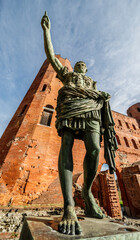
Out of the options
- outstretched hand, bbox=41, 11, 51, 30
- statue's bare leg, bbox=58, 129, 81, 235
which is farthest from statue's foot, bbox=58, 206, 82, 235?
outstretched hand, bbox=41, 11, 51, 30

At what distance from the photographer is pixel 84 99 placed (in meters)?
1.73

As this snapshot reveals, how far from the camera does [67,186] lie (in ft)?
4.30

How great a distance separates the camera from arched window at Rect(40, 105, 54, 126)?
8.98m

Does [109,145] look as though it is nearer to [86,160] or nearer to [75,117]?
[86,160]

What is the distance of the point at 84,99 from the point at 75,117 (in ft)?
1.08

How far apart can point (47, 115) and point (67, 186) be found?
8.27 m

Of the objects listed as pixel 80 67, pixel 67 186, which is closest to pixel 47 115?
pixel 80 67

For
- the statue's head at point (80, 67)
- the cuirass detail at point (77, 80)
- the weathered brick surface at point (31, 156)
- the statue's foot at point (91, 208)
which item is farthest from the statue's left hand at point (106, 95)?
the weathered brick surface at point (31, 156)

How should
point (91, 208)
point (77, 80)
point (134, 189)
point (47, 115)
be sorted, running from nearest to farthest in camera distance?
point (91, 208)
point (77, 80)
point (134, 189)
point (47, 115)

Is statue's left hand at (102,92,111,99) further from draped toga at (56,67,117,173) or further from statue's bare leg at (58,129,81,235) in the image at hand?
statue's bare leg at (58,129,81,235)

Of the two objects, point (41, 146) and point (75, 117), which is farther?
point (41, 146)

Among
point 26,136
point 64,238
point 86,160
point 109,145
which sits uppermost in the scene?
point 26,136

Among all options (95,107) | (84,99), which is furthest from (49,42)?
(95,107)

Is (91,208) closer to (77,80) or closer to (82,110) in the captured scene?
(82,110)
